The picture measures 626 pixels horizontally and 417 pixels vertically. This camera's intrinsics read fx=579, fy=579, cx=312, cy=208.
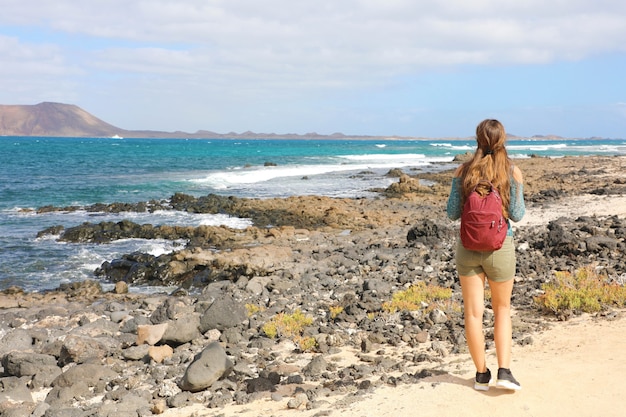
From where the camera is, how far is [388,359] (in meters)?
6.29

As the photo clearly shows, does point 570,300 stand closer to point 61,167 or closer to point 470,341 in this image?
point 470,341

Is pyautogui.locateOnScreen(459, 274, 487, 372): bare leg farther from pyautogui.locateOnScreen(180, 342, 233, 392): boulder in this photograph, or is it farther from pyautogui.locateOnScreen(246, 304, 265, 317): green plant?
pyautogui.locateOnScreen(246, 304, 265, 317): green plant

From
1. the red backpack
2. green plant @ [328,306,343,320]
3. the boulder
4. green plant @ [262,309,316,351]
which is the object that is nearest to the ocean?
green plant @ [262,309,316,351]

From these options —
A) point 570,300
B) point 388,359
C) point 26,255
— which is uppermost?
point 570,300

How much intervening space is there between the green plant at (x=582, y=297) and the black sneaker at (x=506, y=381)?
2.71 m

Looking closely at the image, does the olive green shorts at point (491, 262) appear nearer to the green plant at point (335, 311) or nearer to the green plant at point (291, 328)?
the green plant at point (291, 328)

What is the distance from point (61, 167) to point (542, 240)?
46.2 m

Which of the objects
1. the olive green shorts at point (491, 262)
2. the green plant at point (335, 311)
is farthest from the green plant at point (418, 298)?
the olive green shorts at point (491, 262)

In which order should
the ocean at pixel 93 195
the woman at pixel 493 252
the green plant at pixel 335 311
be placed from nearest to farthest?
1. the woman at pixel 493 252
2. the green plant at pixel 335 311
3. the ocean at pixel 93 195

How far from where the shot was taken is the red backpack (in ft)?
14.2

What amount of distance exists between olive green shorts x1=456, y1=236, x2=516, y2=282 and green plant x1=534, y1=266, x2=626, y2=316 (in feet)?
9.99

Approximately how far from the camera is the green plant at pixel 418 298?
8.08 metres

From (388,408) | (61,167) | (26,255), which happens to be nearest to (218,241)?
(26,255)

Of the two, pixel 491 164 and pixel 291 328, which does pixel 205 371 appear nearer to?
pixel 291 328
